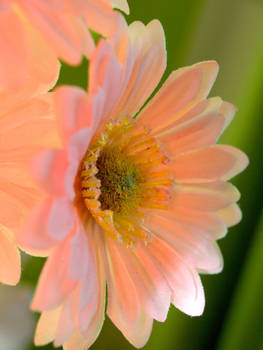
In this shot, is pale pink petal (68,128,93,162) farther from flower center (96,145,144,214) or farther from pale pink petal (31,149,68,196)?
flower center (96,145,144,214)

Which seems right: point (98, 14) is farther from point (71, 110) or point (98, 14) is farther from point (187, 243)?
point (187, 243)

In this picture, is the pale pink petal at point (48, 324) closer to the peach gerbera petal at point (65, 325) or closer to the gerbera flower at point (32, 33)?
the peach gerbera petal at point (65, 325)

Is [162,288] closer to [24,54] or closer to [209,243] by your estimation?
[209,243]

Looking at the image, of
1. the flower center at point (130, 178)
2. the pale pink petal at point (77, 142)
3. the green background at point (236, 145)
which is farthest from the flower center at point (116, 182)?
the green background at point (236, 145)

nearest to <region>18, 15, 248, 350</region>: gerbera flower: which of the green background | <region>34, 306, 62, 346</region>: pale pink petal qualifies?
<region>34, 306, 62, 346</region>: pale pink petal

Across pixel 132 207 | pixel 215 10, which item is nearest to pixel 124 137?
pixel 132 207

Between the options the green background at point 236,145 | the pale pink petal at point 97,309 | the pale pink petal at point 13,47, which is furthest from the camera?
the green background at point 236,145
